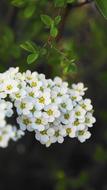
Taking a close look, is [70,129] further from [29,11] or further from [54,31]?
[29,11]

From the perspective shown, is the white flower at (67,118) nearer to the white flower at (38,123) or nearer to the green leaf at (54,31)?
the white flower at (38,123)

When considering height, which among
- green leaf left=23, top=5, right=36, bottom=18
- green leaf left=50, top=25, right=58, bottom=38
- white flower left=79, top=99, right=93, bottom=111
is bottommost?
white flower left=79, top=99, right=93, bottom=111

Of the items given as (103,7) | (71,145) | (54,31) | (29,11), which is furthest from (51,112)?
(71,145)

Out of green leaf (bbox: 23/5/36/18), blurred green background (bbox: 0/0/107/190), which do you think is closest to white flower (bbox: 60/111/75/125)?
green leaf (bbox: 23/5/36/18)

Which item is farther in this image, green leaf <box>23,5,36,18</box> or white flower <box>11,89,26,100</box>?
green leaf <box>23,5,36,18</box>

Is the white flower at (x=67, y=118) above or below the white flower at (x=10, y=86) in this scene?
below

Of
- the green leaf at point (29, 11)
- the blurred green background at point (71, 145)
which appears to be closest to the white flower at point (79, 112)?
the green leaf at point (29, 11)

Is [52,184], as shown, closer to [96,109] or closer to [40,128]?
[96,109]

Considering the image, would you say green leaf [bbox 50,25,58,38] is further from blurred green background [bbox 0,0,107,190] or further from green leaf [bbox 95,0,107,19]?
blurred green background [bbox 0,0,107,190]
